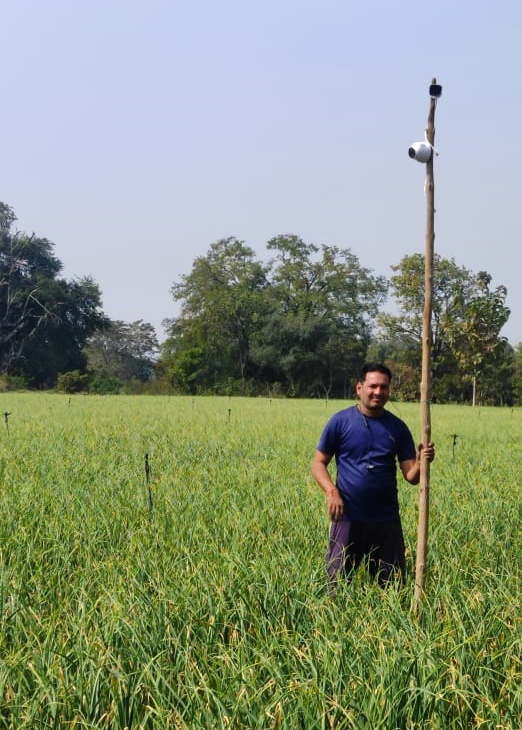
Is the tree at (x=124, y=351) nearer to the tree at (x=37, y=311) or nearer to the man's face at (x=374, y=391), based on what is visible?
the tree at (x=37, y=311)

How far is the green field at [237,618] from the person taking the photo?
2.80 metres

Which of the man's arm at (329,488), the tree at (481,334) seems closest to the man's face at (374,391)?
the man's arm at (329,488)

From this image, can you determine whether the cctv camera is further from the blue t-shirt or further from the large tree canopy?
the large tree canopy

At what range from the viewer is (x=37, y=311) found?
52969mm

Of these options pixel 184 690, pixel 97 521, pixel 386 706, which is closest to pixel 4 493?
pixel 97 521

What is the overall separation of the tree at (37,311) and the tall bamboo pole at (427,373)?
4938cm

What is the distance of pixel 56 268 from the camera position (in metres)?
55.5

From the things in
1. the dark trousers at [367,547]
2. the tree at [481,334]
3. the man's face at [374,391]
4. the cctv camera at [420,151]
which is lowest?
the dark trousers at [367,547]

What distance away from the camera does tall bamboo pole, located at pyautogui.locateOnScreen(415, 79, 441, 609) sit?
375 cm

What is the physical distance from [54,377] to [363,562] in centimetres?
5252

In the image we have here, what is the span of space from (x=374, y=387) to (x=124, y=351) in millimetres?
83074

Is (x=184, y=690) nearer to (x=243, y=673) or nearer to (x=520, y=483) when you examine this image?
(x=243, y=673)

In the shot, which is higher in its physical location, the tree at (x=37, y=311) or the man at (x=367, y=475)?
the tree at (x=37, y=311)

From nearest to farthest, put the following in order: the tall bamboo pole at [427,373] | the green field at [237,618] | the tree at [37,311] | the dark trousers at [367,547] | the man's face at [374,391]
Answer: the green field at [237,618] < the tall bamboo pole at [427,373] < the man's face at [374,391] < the dark trousers at [367,547] < the tree at [37,311]
